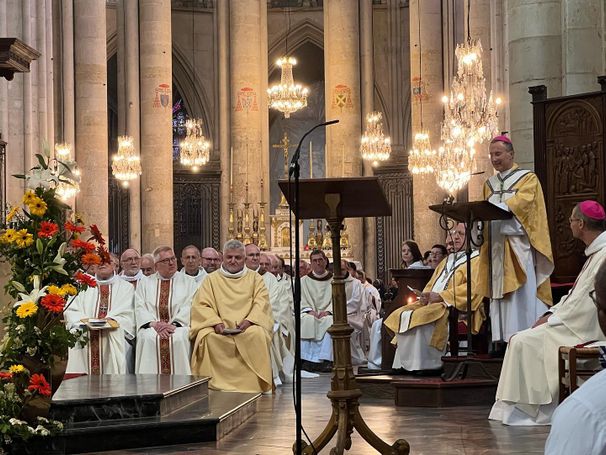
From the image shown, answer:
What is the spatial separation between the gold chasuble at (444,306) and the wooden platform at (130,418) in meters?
2.51

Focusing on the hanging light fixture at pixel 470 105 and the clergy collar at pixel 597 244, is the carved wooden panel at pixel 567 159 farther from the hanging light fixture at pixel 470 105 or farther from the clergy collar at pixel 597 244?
the hanging light fixture at pixel 470 105

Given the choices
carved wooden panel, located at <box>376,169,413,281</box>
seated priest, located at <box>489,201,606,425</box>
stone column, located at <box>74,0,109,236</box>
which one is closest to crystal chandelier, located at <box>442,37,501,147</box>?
stone column, located at <box>74,0,109,236</box>

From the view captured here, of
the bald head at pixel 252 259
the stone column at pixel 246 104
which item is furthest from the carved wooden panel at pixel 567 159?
the stone column at pixel 246 104

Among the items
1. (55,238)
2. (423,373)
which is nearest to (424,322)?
(423,373)

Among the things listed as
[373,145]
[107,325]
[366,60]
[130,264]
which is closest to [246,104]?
[373,145]

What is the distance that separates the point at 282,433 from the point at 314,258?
288 inches

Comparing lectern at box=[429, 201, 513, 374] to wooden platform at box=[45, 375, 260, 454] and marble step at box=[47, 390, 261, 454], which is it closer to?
wooden platform at box=[45, 375, 260, 454]

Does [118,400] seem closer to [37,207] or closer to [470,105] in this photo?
[37,207]

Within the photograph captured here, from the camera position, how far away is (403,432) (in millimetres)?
8172

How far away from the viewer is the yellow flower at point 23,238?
300 inches

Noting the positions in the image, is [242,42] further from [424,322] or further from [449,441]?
[449,441]

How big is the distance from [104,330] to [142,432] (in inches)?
164

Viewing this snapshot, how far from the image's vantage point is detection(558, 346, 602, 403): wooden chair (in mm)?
7176

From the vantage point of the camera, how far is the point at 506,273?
9844 millimetres
